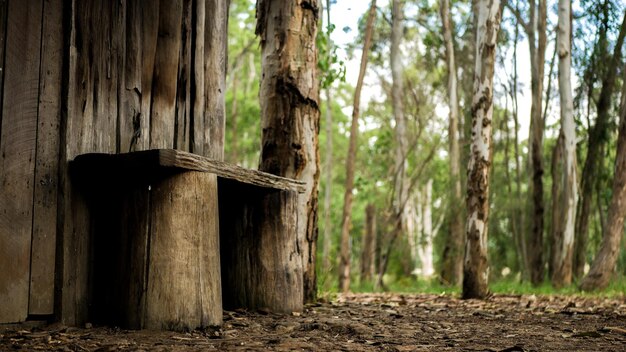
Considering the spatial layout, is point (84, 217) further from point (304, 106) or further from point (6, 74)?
point (304, 106)

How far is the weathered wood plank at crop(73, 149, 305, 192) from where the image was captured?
413 cm

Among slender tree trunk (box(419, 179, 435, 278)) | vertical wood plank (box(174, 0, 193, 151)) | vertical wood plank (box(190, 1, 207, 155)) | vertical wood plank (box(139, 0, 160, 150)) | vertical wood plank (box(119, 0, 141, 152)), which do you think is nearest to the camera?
vertical wood plank (box(119, 0, 141, 152))

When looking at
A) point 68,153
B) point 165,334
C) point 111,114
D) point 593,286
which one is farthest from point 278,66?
point 593,286

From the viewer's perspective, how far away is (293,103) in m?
6.69

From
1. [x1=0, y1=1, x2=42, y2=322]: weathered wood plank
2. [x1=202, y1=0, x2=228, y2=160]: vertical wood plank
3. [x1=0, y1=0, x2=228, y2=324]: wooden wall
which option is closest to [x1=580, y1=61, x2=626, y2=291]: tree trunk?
[x1=202, y1=0, x2=228, y2=160]: vertical wood plank

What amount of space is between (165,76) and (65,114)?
3.17 feet

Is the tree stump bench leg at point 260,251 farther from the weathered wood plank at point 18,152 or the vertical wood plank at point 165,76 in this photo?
the weathered wood plank at point 18,152

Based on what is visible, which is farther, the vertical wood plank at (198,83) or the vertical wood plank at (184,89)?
the vertical wood plank at (198,83)

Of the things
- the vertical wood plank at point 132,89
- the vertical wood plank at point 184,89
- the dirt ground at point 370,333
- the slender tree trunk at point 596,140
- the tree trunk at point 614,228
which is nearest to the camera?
the dirt ground at point 370,333

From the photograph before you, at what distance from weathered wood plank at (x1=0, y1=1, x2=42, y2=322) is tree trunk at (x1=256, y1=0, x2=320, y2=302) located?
2.75 m

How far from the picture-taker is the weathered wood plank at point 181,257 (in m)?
4.26

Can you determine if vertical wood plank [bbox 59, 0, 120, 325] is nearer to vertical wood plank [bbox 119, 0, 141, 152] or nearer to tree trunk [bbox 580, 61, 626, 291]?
vertical wood plank [bbox 119, 0, 141, 152]

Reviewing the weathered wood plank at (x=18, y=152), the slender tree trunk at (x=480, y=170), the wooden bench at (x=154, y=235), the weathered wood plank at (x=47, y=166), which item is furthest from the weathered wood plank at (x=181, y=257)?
the slender tree trunk at (x=480, y=170)

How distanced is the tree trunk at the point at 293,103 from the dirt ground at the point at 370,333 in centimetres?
92
